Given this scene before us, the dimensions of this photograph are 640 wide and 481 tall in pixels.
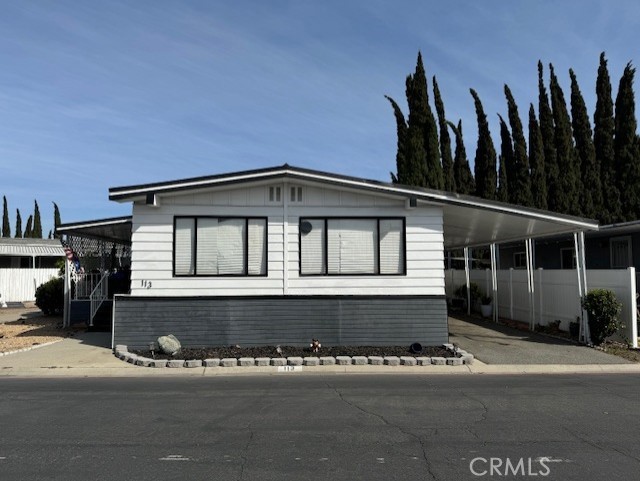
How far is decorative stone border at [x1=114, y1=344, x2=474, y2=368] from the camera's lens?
35.6 ft

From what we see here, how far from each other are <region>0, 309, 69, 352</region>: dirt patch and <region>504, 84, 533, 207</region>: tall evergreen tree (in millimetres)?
24972

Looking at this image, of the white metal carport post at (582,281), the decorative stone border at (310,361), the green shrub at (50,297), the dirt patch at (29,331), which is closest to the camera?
the decorative stone border at (310,361)

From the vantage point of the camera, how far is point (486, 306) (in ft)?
66.4

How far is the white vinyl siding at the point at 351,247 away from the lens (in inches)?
495

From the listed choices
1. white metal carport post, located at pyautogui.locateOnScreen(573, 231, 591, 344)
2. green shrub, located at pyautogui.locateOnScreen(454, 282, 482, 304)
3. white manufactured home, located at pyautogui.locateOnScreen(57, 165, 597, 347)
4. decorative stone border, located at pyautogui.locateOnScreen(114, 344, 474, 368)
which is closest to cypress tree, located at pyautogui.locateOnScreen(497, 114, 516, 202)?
green shrub, located at pyautogui.locateOnScreen(454, 282, 482, 304)

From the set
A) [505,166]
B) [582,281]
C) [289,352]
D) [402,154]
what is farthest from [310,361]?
[505,166]

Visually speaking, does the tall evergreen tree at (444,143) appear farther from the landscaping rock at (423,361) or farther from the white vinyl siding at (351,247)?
the landscaping rock at (423,361)

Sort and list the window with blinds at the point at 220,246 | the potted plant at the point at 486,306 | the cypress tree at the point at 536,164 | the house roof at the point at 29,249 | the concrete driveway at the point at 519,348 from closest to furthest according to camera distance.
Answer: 1. the concrete driveway at the point at 519,348
2. the window with blinds at the point at 220,246
3. the potted plant at the point at 486,306
4. the house roof at the point at 29,249
5. the cypress tree at the point at 536,164

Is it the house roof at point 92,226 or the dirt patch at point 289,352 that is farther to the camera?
the house roof at point 92,226

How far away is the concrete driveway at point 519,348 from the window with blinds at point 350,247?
2847mm

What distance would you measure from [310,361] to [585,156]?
82.1 feet

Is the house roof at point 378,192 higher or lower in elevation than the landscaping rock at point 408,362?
higher

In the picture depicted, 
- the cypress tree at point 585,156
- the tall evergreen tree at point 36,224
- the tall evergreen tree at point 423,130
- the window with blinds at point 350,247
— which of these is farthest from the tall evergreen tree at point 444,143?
the tall evergreen tree at point 36,224

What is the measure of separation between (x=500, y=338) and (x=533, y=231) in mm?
3480
